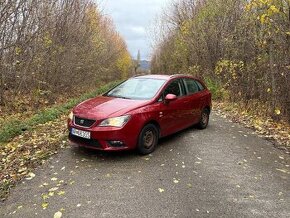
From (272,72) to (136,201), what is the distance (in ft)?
24.5

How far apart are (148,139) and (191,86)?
8.57ft

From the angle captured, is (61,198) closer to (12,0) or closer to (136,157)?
(136,157)

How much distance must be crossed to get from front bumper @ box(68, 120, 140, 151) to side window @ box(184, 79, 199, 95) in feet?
8.66

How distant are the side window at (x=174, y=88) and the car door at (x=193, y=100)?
0.32 m

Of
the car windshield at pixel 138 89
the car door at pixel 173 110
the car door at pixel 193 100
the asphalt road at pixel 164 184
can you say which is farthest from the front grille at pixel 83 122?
the car door at pixel 193 100

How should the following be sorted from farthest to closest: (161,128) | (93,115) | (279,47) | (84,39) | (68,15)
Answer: (84,39)
(68,15)
(279,47)
(161,128)
(93,115)

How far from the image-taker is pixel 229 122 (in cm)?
1129

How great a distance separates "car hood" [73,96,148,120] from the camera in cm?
659

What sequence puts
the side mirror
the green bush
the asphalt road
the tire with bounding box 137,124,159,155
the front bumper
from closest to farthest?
the asphalt road → the front bumper → the tire with bounding box 137,124,159,155 → the side mirror → the green bush

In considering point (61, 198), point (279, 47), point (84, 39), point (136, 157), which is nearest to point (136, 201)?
point (61, 198)

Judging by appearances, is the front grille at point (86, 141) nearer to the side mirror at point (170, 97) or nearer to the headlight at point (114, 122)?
the headlight at point (114, 122)

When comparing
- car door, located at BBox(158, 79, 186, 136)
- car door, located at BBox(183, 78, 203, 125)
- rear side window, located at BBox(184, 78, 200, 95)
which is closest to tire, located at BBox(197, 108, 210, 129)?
car door, located at BBox(183, 78, 203, 125)

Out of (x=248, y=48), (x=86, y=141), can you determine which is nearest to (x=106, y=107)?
(x=86, y=141)

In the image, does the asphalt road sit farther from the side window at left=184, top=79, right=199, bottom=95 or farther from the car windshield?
the side window at left=184, top=79, right=199, bottom=95
